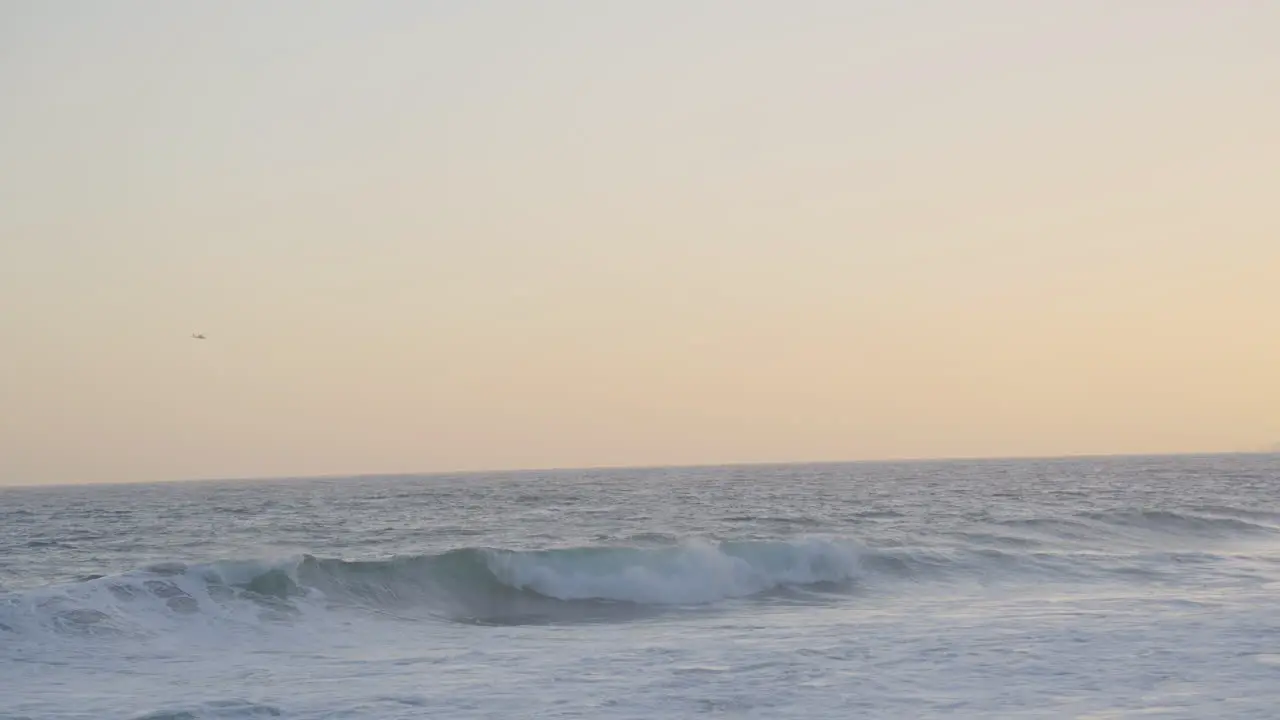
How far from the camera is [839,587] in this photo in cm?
2220

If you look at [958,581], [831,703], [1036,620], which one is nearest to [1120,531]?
[958,581]

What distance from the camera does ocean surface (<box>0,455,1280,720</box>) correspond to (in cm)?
1150

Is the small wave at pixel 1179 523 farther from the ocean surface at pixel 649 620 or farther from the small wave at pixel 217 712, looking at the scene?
the small wave at pixel 217 712

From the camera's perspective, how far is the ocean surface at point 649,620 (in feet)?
37.7

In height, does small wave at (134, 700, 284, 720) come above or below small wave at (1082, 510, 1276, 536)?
below

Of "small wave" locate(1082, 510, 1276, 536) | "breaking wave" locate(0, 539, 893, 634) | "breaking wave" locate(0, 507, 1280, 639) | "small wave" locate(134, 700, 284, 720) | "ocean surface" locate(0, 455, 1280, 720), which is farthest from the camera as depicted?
"small wave" locate(1082, 510, 1276, 536)

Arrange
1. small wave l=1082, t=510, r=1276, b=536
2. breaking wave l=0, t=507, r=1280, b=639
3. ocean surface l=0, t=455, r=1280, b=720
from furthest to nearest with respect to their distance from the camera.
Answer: small wave l=1082, t=510, r=1276, b=536, breaking wave l=0, t=507, r=1280, b=639, ocean surface l=0, t=455, r=1280, b=720

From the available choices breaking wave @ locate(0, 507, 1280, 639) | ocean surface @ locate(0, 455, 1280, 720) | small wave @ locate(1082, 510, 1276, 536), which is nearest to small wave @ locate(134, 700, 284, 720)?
ocean surface @ locate(0, 455, 1280, 720)

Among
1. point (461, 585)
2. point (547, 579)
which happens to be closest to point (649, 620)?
point (547, 579)

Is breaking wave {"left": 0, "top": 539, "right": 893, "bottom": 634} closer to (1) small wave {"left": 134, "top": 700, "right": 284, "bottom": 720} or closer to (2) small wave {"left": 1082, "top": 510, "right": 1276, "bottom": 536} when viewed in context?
(1) small wave {"left": 134, "top": 700, "right": 284, "bottom": 720}

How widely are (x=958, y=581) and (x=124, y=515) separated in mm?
31250

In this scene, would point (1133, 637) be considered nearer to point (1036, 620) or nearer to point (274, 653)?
point (1036, 620)

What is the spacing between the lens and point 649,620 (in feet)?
61.6

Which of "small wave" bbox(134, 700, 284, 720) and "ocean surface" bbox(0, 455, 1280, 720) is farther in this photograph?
"ocean surface" bbox(0, 455, 1280, 720)
